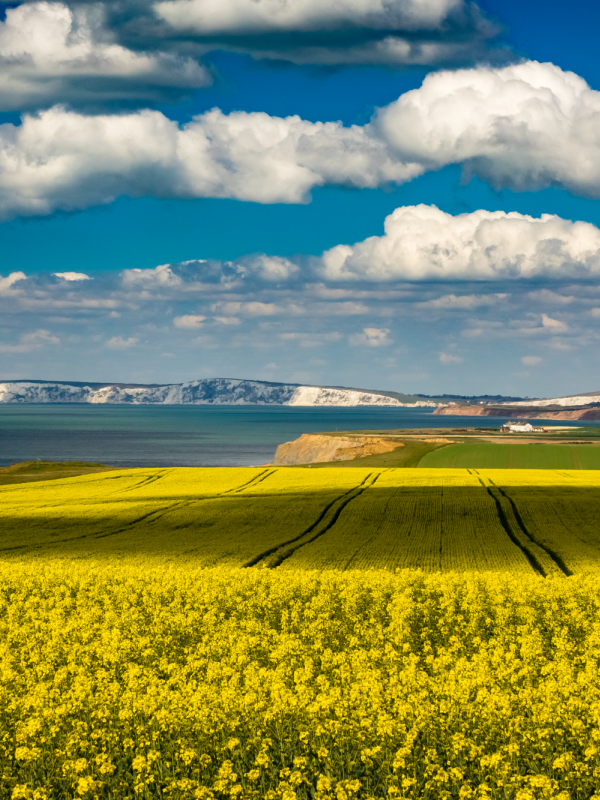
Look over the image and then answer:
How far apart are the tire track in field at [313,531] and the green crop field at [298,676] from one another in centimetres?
43

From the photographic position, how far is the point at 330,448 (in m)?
146

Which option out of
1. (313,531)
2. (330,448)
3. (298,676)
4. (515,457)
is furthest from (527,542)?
(330,448)

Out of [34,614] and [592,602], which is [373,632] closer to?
[592,602]

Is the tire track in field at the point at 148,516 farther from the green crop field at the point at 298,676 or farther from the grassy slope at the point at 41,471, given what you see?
the grassy slope at the point at 41,471

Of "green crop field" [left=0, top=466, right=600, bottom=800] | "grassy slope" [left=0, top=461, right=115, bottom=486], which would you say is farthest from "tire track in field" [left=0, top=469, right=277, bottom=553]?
"grassy slope" [left=0, top=461, right=115, bottom=486]

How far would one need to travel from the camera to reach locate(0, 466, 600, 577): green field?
3434 centimetres

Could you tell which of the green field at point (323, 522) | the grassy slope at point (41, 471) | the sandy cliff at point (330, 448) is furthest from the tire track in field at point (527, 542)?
the sandy cliff at point (330, 448)

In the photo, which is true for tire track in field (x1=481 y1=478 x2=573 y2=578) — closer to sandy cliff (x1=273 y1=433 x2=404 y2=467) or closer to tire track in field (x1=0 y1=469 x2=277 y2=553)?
tire track in field (x1=0 y1=469 x2=277 y2=553)

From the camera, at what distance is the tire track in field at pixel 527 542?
105 feet

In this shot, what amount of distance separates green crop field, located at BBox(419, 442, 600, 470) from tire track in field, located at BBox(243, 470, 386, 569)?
4662 cm

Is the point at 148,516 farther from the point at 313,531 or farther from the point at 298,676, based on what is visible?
the point at 298,676

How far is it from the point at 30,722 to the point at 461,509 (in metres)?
40.5

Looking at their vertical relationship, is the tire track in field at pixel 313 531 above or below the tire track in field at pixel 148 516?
above

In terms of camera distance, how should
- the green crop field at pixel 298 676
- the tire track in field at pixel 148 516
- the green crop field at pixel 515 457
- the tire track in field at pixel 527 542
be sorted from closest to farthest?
the green crop field at pixel 298 676 → the tire track in field at pixel 527 542 → the tire track in field at pixel 148 516 → the green crop field at pixel 515 457
